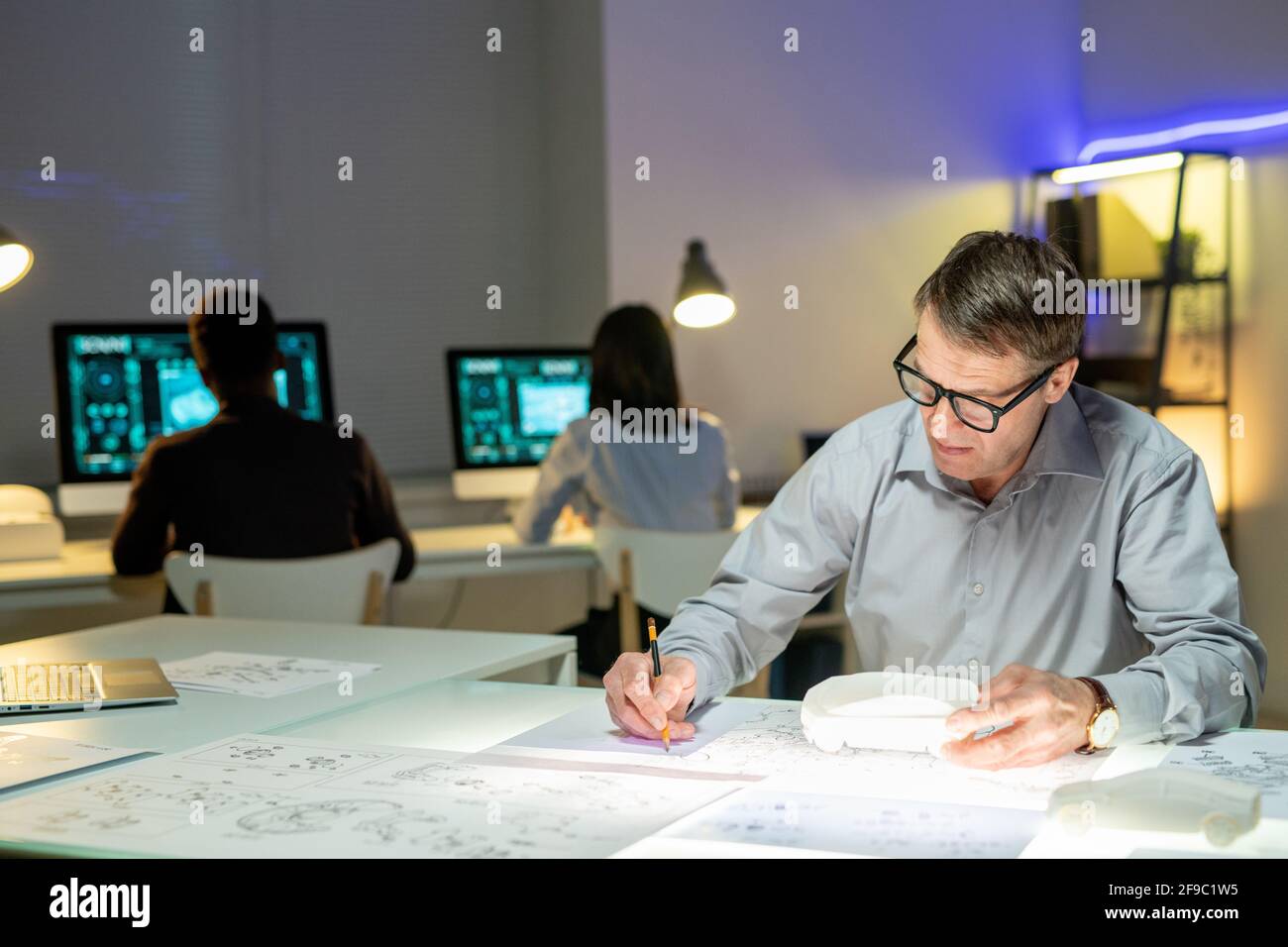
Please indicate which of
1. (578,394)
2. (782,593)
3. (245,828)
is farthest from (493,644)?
(578,394)

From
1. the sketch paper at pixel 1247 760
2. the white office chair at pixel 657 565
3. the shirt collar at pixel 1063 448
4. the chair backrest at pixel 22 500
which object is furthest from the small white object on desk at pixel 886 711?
the chair backrest at pixel 22 500

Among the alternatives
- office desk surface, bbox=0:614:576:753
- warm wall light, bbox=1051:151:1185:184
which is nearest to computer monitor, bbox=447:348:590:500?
office desk surface, bbox=0:614:576:753

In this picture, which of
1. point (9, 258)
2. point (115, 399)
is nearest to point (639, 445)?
point (115, 399)

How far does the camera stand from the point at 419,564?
3459 millimetres

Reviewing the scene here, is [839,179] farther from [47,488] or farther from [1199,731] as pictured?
[1199,731]

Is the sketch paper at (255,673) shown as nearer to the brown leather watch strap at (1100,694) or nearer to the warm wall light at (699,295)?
the brown leather watch strap at (1100,694)

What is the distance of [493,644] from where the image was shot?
6.90 feet

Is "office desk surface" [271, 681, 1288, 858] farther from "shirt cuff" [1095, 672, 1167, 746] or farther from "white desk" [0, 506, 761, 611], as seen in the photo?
"white desk" [0, 506, 761, 611]

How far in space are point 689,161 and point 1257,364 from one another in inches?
82.6

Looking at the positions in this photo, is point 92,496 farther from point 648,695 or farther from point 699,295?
point 648,695

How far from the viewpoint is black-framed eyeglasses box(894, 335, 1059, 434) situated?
155cm

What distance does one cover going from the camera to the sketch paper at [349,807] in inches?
44.0

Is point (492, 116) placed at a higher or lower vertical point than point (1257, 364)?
higher

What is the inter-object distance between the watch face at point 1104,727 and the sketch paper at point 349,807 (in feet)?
1.28
